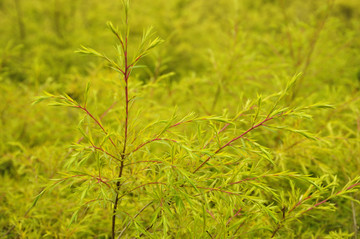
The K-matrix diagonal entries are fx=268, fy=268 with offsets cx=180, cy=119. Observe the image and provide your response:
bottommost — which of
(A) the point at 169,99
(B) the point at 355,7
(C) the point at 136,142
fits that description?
(A) the point at 169,99

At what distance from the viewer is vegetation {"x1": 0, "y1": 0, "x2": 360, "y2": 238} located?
0.74 m

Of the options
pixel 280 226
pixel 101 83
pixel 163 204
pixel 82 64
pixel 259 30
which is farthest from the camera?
pixel 259 30

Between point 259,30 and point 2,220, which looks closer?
point 2,220

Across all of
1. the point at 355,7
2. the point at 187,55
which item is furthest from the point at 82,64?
the point at 355,7

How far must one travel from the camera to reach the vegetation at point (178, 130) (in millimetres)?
742

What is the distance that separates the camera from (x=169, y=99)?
210cm

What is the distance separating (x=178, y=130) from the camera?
1.74m

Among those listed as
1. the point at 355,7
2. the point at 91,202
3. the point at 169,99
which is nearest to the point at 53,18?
the point at 169,99

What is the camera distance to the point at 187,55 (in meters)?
4.76

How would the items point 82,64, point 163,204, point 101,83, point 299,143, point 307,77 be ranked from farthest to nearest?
point 82,64 < point 307,77 < point 101,83 < point 299,143 < point 163,204

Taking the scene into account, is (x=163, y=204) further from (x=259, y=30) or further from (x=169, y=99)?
(x=259, y=30)

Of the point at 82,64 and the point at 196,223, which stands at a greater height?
the point at 196,223

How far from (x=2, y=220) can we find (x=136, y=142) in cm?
97

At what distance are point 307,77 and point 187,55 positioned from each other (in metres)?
2.81
